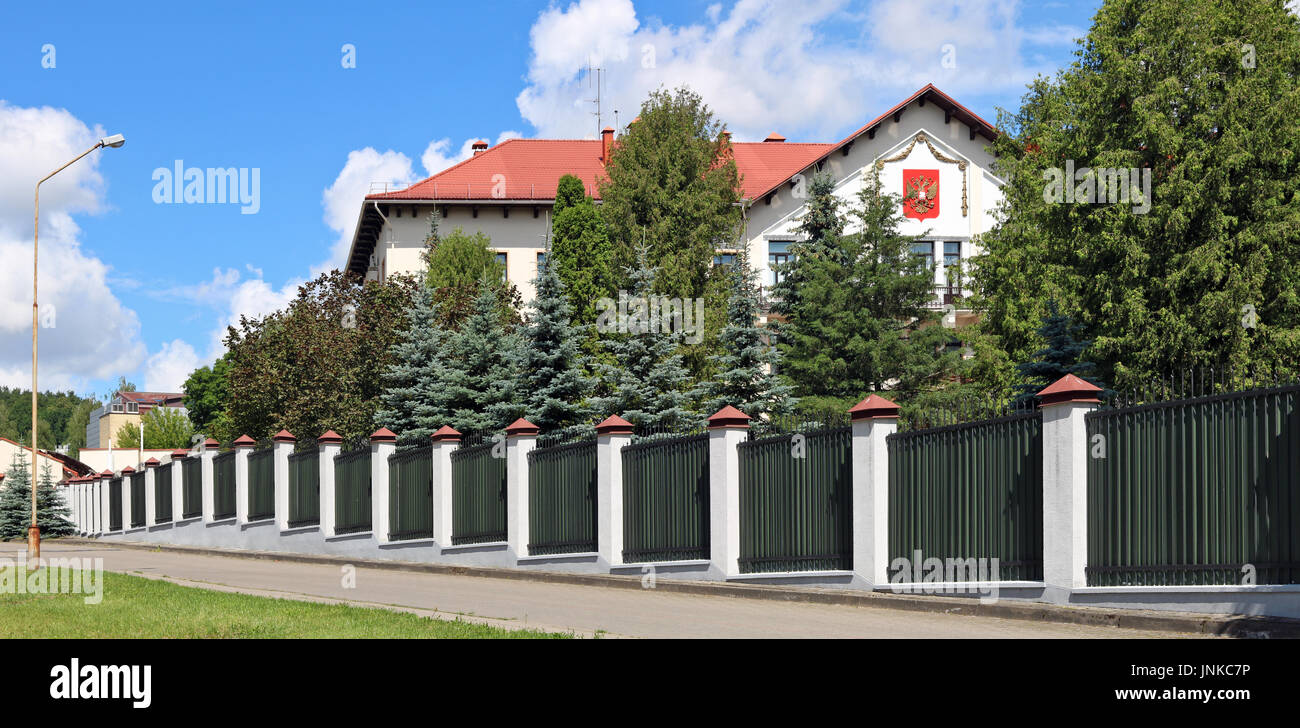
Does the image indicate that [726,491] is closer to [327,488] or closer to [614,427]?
[614,427]

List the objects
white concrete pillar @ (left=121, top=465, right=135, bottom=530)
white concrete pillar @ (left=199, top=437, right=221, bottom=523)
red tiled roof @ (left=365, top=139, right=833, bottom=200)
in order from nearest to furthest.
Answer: white concrete pillar @ (left=199, top=437, right=221, bottom=523)
white concrete pillar @ (left=121, top=465, right=135, bottom=530)
red tiled roof @ (left=365, top=139, right=833, bottom=200)

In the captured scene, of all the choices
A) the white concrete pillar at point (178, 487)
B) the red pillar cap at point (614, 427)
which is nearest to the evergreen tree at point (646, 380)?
the red pillar cap at point (614, 427)

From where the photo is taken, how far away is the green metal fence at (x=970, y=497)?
43.1 ft

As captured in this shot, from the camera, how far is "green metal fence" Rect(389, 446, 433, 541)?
25188 millimetres

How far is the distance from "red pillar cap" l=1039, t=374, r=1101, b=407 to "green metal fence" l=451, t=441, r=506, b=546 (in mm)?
12374

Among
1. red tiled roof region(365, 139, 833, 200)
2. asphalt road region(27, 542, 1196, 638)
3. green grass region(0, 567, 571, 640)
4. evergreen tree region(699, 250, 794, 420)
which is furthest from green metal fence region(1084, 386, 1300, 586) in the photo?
red tiled roof region(365, 139, 833, 200)

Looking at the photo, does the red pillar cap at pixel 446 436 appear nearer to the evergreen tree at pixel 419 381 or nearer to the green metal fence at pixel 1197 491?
the evergreen tree at pixel 419 381

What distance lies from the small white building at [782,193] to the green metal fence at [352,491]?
1965 centimetres

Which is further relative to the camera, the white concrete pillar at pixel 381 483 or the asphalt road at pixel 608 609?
the white concrete pillar at pixel 381 483

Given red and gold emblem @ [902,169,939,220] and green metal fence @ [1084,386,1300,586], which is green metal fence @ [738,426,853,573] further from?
red and gold emblem @ [902,169,939,220]

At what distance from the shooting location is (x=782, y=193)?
50.8m
